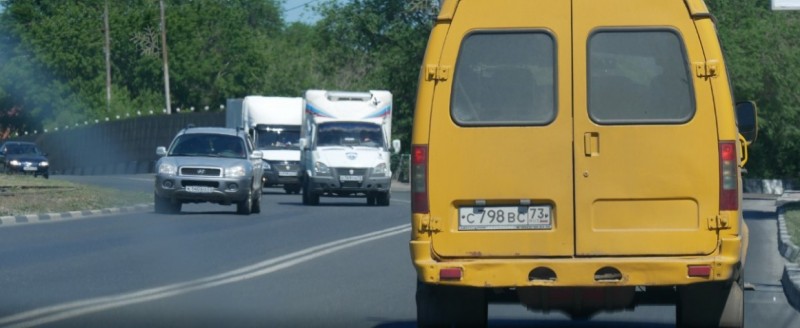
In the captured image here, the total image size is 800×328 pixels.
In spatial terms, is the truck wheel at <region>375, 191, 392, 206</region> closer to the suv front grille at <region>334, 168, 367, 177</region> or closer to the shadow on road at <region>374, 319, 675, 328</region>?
the suv front grille at <region>334, 168, 367, 177</region>

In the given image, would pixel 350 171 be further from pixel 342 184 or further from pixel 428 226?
pixel 428 226

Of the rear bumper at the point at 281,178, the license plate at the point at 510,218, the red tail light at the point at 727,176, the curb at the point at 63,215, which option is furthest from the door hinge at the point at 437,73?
the rear bumper at the point at 281,178

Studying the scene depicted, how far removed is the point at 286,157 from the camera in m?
44.9

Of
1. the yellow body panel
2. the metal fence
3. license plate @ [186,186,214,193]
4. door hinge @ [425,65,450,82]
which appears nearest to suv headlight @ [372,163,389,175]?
license plate @ [186,186,214,193]

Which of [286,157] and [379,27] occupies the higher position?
[379,27]

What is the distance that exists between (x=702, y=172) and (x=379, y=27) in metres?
63.5

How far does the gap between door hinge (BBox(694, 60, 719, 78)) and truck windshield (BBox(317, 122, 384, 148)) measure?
92.4 ft

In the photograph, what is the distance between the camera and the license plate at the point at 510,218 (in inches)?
343

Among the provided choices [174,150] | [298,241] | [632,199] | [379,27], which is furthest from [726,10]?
[632,199]

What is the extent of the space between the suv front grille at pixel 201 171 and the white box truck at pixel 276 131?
15410mm

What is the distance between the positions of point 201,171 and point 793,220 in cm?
1088

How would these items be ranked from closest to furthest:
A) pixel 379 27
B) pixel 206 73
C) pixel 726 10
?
pixel 726 10 → pixel 379 27 → pixel 206 73

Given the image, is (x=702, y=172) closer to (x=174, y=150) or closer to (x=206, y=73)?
(x=174, y=150)

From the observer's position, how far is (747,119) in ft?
32.1
